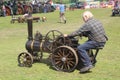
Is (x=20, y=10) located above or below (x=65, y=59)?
below

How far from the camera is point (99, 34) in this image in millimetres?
8883

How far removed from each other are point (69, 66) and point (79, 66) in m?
0.37

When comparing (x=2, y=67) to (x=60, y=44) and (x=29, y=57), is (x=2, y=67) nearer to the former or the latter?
(x=29, y=57)

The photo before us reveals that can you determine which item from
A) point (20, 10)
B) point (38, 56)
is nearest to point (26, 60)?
point (38, 56)

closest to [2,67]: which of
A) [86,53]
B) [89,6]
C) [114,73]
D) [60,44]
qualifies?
[60,44]

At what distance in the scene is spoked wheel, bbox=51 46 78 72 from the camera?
8.83 meters

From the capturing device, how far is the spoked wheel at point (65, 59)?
29.0 feet

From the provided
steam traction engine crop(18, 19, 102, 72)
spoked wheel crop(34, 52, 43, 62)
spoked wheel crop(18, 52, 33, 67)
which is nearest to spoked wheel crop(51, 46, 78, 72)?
steam traction engine crop(18, 19, 102, 72)

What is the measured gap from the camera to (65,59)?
29.4 feet

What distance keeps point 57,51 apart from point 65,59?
34 centimetres

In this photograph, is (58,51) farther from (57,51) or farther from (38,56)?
(38,56)

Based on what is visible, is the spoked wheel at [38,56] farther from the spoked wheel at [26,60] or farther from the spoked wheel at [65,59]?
the spoked wheel at [65,59]

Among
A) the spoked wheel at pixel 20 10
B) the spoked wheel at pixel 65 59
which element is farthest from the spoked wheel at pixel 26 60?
the spoked wheel at pixel 20 10

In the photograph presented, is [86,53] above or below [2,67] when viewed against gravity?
above
